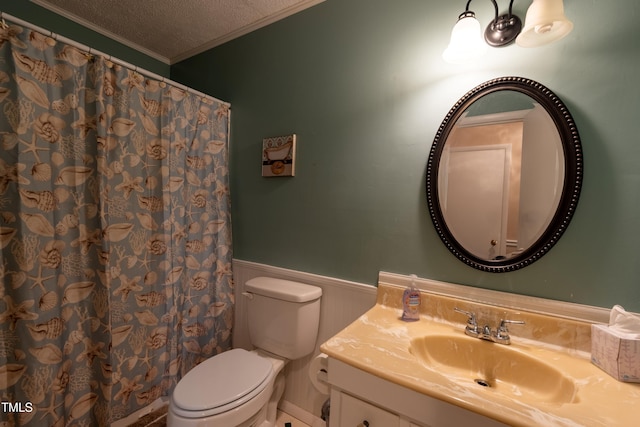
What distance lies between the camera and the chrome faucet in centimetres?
93

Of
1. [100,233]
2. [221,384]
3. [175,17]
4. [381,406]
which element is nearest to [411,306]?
[381,406]

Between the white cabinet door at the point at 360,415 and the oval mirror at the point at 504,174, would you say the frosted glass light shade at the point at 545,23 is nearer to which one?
the oval mirror at the point at 504,174

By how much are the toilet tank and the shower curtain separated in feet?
1.55

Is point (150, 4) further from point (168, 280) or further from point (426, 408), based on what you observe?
point (426, 408)

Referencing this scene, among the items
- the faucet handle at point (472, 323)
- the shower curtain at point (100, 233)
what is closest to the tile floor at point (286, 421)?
the shower curtain at point (100, 233)

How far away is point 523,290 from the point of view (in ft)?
3.19

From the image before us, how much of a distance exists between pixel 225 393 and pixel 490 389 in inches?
39.8

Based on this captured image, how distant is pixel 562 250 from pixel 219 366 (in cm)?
153

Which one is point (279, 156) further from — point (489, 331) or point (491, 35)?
point (489, 331)

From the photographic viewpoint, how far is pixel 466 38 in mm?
957

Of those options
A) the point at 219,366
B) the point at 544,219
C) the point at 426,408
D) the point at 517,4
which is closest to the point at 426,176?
the point at 544,219

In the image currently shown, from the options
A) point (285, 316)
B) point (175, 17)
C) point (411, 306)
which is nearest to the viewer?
point (411, 306)

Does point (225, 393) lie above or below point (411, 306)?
below

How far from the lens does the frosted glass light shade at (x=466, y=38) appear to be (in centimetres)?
96
